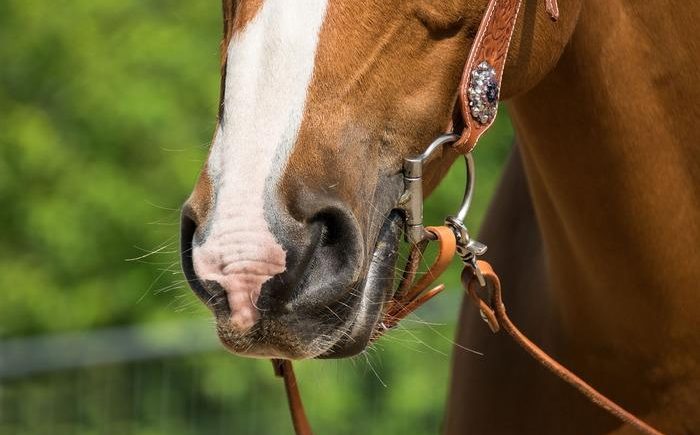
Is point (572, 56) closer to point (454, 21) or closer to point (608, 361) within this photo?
point (454, 21)

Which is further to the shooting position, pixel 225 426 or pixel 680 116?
pixel 225 426

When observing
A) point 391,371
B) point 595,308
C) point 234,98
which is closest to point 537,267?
point 595,308

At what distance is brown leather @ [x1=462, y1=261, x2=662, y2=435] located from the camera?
7.14 ft

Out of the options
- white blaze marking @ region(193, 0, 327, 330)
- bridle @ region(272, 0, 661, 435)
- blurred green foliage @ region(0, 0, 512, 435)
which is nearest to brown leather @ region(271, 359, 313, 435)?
bridle @ region(272, 0, 661, 435)

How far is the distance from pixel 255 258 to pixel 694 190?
906 millimetres

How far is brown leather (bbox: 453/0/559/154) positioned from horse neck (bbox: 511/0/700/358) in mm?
211

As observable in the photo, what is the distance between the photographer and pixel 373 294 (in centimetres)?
193

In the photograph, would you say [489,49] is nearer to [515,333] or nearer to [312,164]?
[312,164]

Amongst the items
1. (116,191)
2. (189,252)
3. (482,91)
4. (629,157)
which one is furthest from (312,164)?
(116,191)

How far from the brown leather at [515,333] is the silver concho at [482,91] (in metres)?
0.29

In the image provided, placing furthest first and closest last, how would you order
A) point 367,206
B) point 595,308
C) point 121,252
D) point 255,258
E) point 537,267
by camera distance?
point 121,252, point 537,267, point 595,308, point 367,206, point 255,258

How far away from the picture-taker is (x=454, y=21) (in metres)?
1.98

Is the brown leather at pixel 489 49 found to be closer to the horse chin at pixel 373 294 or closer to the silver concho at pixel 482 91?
the silver concho at pixel 482 91

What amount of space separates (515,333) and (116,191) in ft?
12.5
